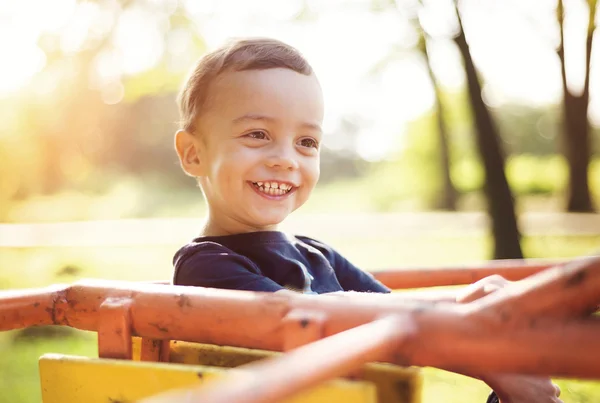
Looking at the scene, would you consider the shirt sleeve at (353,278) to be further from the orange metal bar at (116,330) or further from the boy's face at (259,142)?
the orange metal bar at (116,330)

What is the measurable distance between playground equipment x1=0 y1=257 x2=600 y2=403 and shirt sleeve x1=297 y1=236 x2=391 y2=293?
547mm

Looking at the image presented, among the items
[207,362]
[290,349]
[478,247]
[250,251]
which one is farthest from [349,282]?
[478,247]

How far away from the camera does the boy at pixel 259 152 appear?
4.68ft

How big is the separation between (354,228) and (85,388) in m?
7.59

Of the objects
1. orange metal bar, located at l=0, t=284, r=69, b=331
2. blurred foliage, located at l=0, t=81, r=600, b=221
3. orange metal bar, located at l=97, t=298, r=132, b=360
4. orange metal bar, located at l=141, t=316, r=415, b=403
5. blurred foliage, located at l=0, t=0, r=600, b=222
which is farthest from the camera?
blurred foliage, located at l=0, t=81, r=600, b=221

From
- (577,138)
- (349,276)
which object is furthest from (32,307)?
(577,138)

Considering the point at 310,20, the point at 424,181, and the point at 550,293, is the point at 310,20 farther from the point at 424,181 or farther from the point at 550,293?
the point at 424,181

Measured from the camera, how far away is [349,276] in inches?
65.9

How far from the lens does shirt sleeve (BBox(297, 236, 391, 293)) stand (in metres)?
1.67

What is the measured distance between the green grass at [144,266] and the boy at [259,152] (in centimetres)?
129

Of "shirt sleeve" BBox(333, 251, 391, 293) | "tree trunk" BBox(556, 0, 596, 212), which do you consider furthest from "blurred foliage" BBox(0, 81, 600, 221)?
"shirt sleeve" BBox(333, 251, 391, 293)

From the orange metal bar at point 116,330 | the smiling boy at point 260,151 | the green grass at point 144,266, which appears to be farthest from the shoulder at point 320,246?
the green grass at point 144,266

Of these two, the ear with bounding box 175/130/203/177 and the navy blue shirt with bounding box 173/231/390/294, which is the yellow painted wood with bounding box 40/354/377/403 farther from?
the ear with bounding box 175/130/203/177

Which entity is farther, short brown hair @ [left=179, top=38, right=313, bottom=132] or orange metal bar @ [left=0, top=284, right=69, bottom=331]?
short brown hair @ [left=179, top=38, right=313, bottom=132]
